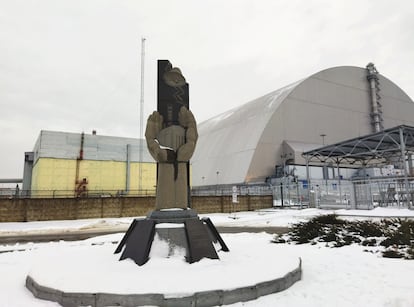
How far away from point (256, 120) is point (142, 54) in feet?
67.1

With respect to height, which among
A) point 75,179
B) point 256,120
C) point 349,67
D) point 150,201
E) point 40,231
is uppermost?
point 349,67

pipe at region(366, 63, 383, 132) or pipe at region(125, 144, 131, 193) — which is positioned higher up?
pipe at region(366, 63, 383, 132)

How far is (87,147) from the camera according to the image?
112ft

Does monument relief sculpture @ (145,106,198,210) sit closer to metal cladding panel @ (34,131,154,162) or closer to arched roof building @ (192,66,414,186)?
metal cladding panel @ (34,131,154,162)

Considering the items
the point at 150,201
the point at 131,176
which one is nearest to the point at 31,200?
the point at 150,201

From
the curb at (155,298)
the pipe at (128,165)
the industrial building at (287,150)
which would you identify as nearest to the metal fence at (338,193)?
the industrial building at (287,150)

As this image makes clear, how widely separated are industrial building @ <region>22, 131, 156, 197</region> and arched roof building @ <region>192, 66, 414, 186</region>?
45.4 ft

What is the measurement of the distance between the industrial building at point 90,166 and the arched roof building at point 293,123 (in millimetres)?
13850

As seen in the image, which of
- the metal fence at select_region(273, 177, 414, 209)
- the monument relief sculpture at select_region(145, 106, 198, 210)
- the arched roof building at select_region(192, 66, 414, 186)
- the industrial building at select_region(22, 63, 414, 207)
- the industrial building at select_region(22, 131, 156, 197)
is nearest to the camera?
the monument relief sculpture at select_region(145, 106, 198, 210)

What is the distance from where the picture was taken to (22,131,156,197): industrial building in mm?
31656

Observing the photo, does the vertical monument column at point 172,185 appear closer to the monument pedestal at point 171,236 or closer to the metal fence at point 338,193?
the monument pedestal at point 171,236

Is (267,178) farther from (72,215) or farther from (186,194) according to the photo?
(186,194)

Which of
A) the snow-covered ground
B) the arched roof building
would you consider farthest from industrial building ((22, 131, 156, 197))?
the snow-covered ground

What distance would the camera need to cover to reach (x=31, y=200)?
2175 centimetres
